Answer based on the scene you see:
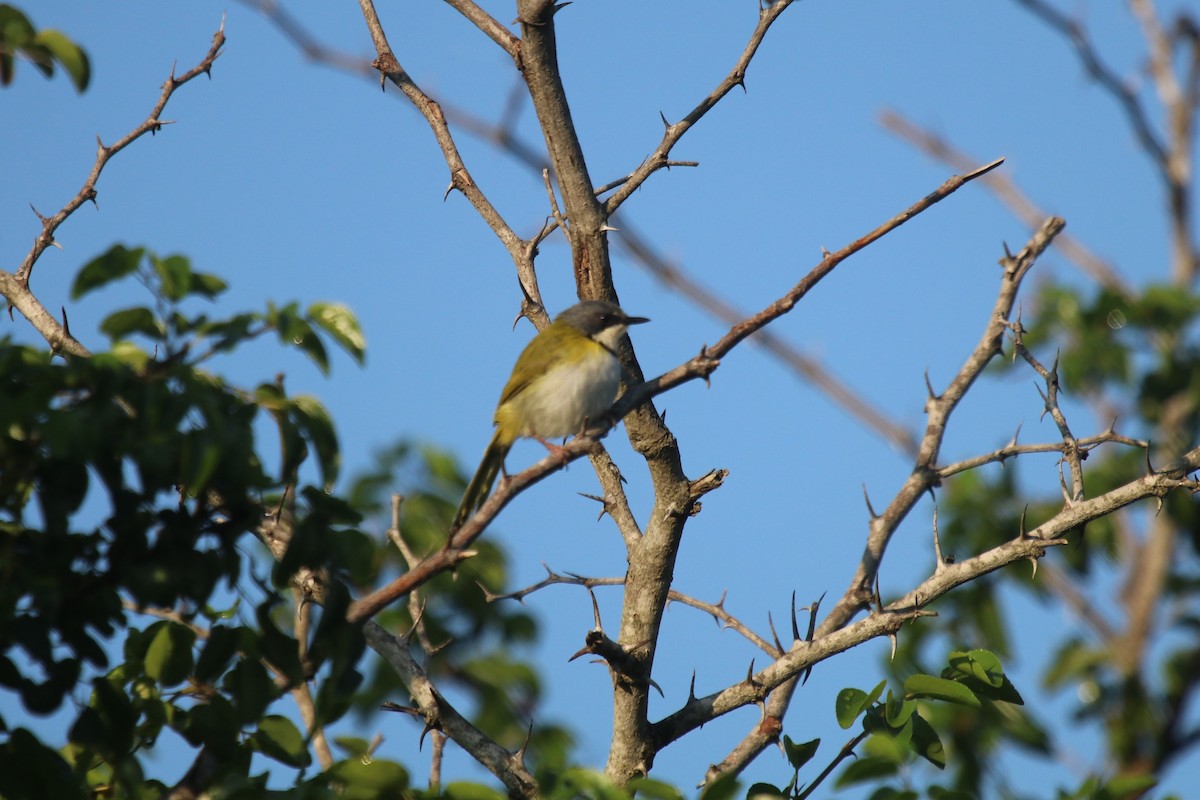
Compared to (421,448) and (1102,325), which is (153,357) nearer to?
(421,448)

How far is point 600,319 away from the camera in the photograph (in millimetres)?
6535

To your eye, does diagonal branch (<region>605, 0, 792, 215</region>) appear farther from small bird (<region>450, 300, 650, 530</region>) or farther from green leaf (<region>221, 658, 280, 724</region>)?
green leaf (<region>221, 658, 280, 724</region>)

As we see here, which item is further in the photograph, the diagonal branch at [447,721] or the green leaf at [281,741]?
the diagonal branch at [447,721]

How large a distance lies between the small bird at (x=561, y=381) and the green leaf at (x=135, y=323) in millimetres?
3168

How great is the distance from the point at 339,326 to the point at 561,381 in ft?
10.9

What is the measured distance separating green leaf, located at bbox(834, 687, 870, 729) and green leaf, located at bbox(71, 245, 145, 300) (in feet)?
9.44

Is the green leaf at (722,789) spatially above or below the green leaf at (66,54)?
below

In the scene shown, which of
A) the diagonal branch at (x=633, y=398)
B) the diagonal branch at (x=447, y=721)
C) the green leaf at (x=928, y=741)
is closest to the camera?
the diagonal branch at (x=633, y=398)

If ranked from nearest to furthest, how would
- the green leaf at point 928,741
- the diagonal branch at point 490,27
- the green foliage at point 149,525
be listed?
the green foliage at point 149,525 < the green leaf at point 928,741 < the diagonal branch at point 490,27

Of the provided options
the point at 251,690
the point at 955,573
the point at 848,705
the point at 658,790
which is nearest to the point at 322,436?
the point at 251,690

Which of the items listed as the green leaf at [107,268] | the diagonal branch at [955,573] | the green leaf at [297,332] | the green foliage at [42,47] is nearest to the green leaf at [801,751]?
the diagonal branch at [955,573]

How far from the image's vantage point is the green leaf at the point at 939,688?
4.04 m

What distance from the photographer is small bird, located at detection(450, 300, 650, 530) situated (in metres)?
6.30

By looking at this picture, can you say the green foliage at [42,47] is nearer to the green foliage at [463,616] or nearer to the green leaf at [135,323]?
the green leaf at [135,323]
